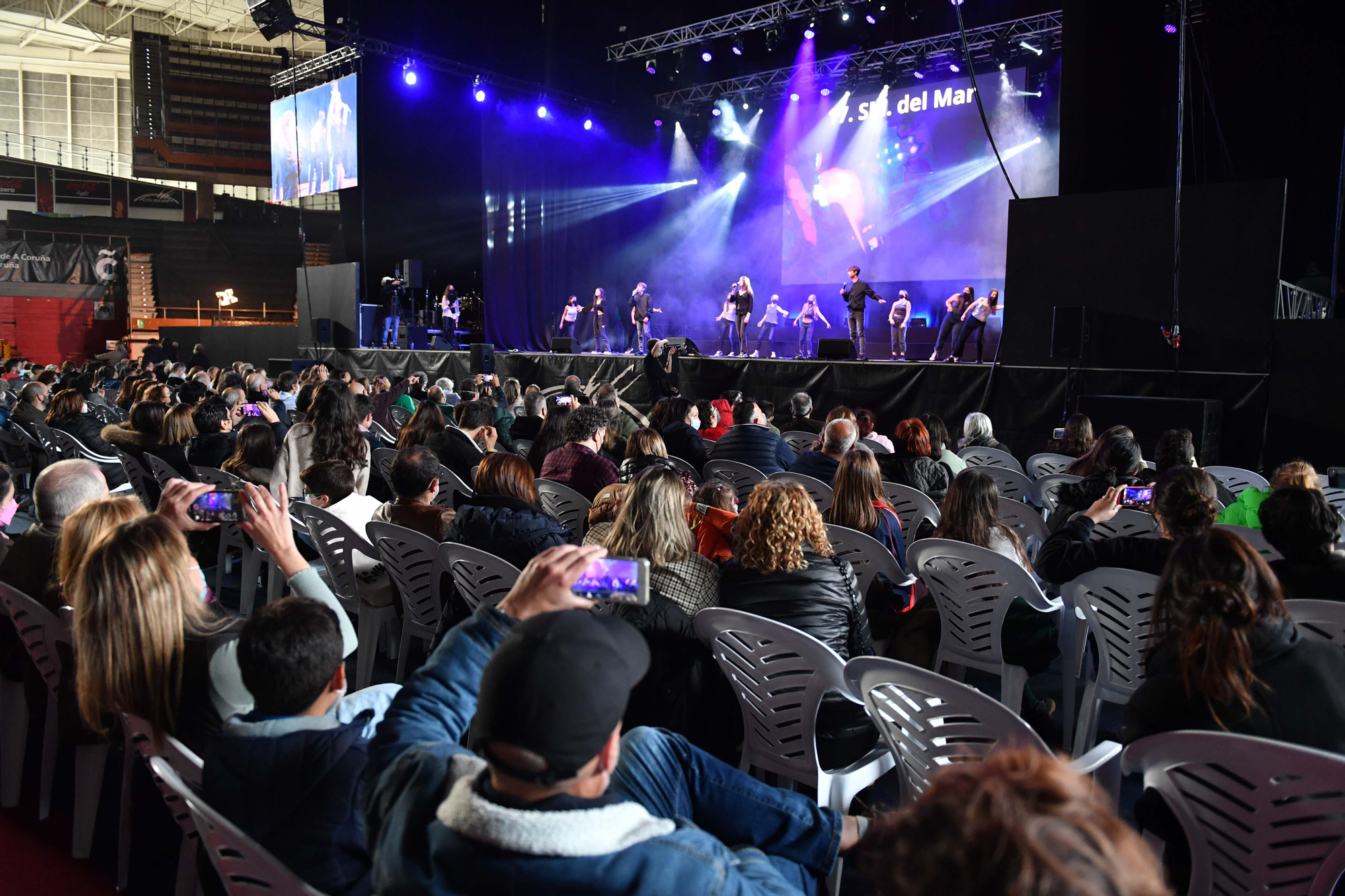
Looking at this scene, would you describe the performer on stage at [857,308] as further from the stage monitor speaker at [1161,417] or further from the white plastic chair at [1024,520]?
the white plastic chair at [1024,520]

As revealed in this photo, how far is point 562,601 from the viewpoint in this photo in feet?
4.43

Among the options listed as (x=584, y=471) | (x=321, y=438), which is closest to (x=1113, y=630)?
(x=584, y=471)

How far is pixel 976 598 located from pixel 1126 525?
1.23 m

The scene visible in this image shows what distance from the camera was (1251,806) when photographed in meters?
1.48

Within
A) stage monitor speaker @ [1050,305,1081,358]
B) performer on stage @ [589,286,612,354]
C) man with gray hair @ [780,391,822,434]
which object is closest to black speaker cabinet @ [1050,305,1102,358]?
stage monitor speaker @ [1050,305,1081,358]

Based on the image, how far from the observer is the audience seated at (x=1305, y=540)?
2277 mm

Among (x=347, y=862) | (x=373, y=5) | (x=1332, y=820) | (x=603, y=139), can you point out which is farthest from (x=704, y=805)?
(x=603, y=139)

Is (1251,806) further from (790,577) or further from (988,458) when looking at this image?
(988,458)

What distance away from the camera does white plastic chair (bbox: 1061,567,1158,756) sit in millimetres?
2682

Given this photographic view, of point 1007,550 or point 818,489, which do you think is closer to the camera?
point 1007,550

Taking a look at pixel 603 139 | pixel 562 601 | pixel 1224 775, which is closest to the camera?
pixel 562 601

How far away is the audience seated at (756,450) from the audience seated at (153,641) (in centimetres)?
379

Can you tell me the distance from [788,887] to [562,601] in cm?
52

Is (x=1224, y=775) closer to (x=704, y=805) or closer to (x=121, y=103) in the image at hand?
(x=704, y=805)
